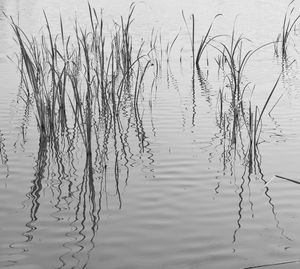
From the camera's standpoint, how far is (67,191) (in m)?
4.83

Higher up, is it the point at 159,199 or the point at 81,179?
the point at 81,179

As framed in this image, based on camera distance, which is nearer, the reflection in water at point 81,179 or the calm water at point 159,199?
the calm water at point 159,199

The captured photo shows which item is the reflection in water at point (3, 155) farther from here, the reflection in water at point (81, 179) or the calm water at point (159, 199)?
the reflection in water at point (81, 179)

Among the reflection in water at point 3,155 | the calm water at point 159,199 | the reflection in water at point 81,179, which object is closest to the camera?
the calm water at point 159,199

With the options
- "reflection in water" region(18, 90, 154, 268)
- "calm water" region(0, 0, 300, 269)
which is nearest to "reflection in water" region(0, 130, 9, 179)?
"calm water" region(0, 0, 300, 269)

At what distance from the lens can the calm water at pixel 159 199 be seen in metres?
3.65

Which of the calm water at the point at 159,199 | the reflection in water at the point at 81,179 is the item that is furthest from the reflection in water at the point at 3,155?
the reflection in water at the point at 81,179

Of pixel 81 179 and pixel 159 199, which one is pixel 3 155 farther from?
pixel 159 199

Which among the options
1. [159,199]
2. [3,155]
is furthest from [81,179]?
[3,155]

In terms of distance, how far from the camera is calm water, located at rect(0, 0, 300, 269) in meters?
3.65

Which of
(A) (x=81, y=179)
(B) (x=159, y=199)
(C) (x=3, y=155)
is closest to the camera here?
(B) (x=159, y=199)

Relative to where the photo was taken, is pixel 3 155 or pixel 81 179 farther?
pixel 3 155

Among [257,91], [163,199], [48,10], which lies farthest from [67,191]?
[48,10]

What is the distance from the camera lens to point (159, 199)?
4.61 meters
